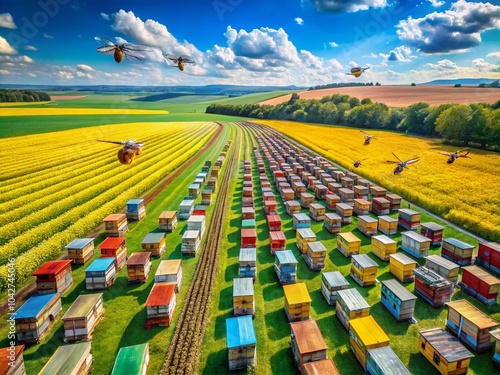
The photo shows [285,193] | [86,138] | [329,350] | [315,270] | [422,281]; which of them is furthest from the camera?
[86,138]

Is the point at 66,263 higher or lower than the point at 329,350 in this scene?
higher

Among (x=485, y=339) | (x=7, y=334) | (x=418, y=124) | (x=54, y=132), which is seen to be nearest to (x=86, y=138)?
(x=54, y=132)

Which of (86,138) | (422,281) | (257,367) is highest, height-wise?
(86,138)

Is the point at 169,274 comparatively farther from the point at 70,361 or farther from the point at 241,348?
the point at 241,348

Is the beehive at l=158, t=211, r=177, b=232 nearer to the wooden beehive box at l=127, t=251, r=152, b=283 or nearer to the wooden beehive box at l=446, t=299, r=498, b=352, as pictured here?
the wooden beehive box at l=127, t=251, r=152, b=283

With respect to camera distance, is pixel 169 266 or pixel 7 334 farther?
pixel 169 266

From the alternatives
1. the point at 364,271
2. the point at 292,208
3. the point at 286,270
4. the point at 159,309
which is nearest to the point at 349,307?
the point at 364,271

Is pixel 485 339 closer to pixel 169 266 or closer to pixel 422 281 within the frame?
pixel 422 281
